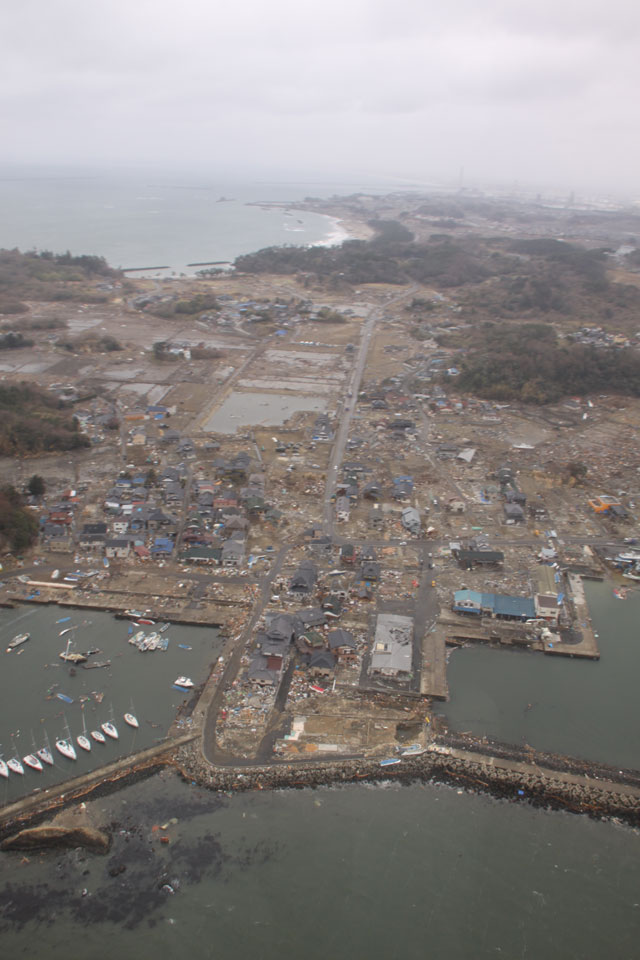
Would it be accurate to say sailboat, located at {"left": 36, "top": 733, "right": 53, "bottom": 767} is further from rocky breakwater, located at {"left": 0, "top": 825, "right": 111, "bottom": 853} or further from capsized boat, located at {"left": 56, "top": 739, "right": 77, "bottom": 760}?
rocky breakwater, located at {"left": 0, "top": 825, "right": 111, "bottom": 853}

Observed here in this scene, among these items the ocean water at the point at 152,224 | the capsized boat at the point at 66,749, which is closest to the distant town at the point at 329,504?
the capsized boat at the point at 66,749

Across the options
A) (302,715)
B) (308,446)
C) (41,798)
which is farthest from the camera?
(308,446)

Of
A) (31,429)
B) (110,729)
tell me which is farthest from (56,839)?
(31,429)

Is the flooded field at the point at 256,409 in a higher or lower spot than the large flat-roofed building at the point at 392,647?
higher

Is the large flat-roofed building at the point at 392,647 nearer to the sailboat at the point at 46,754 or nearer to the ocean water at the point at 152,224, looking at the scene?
the sailboat at the point at 46,754

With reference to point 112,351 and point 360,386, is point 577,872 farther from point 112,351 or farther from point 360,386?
point 112,351

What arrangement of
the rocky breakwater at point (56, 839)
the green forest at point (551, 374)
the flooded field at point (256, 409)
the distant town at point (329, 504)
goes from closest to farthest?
the rocky breakwater at point (56, 839)
the distant town at point (329, 504)
the flooded field at point (256, 409)
the green forest at point (551, 374)

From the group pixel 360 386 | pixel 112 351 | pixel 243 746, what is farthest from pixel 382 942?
pixel 112 351
